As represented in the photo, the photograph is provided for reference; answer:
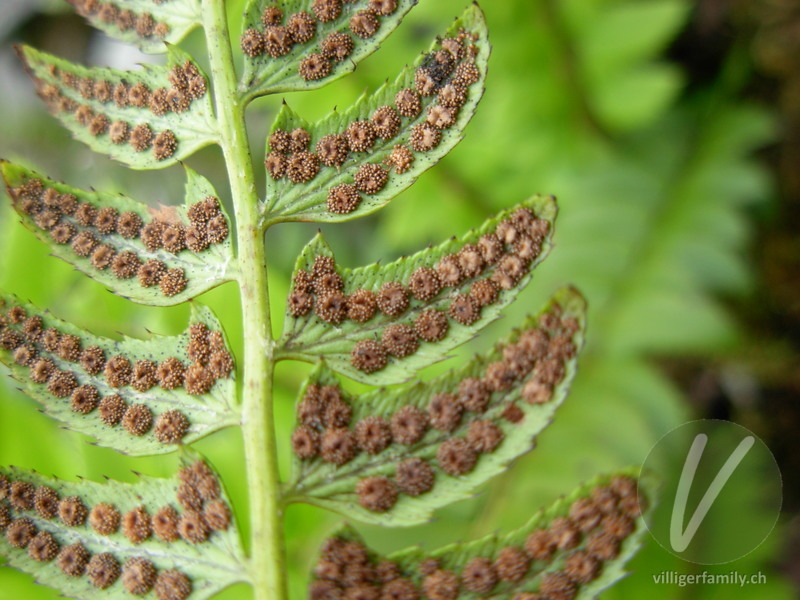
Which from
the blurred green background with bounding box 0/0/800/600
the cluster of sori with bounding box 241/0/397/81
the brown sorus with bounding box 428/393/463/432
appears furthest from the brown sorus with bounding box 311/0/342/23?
the blurred green background with bounding box 0/0/800/600

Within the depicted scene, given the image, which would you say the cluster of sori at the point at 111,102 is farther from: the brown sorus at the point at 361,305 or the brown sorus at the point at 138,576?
the brown sorus at the point at 138,576

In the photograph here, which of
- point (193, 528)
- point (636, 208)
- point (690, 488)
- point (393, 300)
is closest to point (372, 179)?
point (393, 300)

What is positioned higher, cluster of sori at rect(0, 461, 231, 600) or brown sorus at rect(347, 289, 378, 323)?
brown sorus at rect(347, 289, 378, 323)

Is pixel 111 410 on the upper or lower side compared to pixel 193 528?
upper

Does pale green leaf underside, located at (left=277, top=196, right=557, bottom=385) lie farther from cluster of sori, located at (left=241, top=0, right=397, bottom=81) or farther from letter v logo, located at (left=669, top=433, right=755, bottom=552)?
letter v logo, located at (left=669, top=433, right=755, bottom=552)

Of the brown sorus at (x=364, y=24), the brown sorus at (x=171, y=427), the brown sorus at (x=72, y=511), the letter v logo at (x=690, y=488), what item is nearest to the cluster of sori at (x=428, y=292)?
the brown sorus at (x=171, y=427)

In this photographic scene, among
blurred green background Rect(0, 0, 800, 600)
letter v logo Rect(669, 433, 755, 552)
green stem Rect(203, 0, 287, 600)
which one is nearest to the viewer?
green stem Rect(203, 0, 287, 600)

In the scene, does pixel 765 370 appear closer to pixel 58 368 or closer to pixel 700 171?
pixel 700 171

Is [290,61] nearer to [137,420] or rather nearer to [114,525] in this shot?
[137,420]
